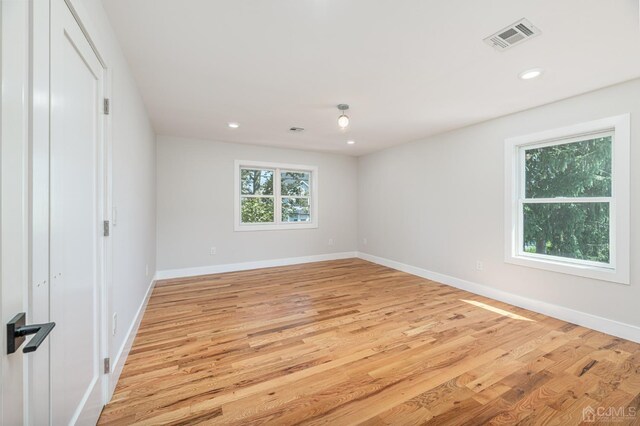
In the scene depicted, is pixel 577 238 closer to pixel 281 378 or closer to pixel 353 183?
pixel 281 378

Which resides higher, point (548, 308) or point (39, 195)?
point (39, 195)

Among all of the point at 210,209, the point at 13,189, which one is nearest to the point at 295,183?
the point at 210,209

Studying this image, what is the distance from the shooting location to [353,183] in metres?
6.21

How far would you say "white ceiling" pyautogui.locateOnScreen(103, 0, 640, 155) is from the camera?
5.35 feet

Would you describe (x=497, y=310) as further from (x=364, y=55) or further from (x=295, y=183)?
(x=295, y=183)

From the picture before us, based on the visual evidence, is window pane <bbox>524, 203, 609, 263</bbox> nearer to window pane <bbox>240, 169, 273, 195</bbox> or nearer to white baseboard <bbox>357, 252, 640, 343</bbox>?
white baseboard <bbox>357, 252, 640, 343</bbox>

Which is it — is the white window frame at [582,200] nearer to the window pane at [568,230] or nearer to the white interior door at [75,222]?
the window pane at [568,230]

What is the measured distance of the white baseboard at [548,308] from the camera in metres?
2.47

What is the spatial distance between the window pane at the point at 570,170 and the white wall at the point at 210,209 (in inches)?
143

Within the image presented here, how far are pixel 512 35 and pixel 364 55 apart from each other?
40.2 inches

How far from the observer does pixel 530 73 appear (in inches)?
91.9

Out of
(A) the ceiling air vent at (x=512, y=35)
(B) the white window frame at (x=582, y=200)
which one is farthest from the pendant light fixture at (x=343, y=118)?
(B) the white window frame at (x=582, y=200)

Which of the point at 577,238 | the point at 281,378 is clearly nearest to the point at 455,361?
the point at 281,378

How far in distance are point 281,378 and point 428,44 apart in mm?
2666
